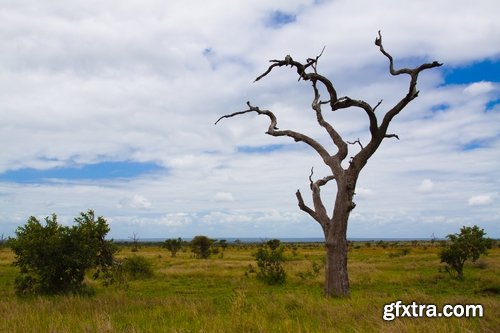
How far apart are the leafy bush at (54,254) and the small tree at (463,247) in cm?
2267

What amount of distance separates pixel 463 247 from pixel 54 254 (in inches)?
1002

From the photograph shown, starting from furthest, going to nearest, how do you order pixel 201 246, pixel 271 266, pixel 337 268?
pixel 201 246 → pixel 271 266 → pixel 337 268

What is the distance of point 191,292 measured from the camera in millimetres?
23797

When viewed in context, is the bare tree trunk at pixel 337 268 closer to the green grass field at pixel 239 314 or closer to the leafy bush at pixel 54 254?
the green grass field at pixel 239 314

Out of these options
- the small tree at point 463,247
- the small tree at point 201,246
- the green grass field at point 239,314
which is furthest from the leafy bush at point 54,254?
the small tree at point 201,246

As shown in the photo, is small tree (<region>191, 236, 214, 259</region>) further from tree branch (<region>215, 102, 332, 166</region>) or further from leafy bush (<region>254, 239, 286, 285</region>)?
tree branch (<region>215, 102, 332, 166</region>)

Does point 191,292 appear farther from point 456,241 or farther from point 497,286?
point 456,241

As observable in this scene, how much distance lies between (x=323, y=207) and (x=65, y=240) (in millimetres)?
11710

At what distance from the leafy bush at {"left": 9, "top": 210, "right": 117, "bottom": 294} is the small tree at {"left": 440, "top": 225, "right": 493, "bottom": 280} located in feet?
74.4

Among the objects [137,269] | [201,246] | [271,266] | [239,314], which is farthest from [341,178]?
[201,246]

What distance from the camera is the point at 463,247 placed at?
1196 inches

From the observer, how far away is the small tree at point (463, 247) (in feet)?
98.7

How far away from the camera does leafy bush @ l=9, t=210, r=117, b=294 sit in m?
19.6

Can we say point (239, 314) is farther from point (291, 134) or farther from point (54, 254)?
point (54, 254)
